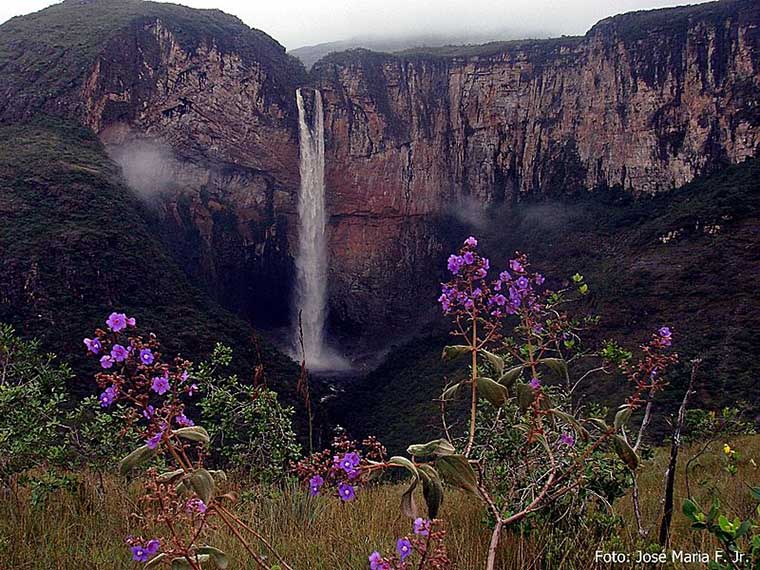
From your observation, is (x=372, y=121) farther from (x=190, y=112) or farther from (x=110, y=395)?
(x=110, y=395)

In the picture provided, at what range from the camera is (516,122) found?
39438mm

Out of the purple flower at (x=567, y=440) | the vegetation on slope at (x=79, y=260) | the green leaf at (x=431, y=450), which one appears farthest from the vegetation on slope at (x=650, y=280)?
the green leaf at (x=431, y=450)

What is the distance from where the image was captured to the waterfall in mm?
40375

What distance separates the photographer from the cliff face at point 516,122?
31156mm

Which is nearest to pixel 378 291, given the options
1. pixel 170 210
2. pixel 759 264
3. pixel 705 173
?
pixel 170 210

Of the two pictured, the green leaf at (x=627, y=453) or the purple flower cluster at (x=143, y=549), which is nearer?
the purple flower cluster at (x=143, y=549)

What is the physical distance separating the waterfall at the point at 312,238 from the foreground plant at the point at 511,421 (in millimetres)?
37500

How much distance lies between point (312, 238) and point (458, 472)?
131 ft

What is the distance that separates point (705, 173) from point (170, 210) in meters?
28.2

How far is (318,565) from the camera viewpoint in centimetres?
223

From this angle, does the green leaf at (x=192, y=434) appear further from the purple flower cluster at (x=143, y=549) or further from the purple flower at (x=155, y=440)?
the purple flower cluster at (x=143, y=549)

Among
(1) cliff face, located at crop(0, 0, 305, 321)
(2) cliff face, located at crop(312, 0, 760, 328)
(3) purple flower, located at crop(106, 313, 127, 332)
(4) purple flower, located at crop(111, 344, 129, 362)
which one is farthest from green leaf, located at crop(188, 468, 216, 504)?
(2) cliff face, located at crop(312, 0, 760, 328)

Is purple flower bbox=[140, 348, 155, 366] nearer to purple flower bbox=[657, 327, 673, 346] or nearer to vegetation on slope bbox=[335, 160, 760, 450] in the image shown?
purple flower bbox=[657, 327, 673, 346]

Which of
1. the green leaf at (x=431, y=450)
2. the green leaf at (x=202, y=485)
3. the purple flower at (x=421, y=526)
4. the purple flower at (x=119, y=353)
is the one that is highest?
the purple flower at (x=119, y=353)
